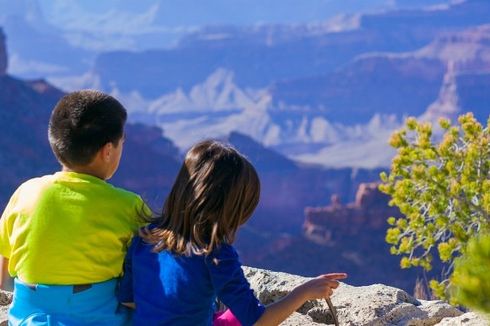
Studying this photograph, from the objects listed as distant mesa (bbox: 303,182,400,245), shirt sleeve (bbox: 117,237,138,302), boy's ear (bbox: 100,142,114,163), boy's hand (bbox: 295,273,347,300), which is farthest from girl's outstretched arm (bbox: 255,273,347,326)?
distant mesa (bbox: 303,182,400,245)

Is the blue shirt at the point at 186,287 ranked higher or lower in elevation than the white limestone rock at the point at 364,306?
higher

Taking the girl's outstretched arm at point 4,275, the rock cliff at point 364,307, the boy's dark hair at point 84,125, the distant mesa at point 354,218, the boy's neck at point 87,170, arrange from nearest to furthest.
A: the boy's dark hair at point 84,125 < the boy's neck at point 87,170 < the girl's outstretched arm at point 4,275 < the rock cliff at point 364,307 < the distant mesa at point 354,218

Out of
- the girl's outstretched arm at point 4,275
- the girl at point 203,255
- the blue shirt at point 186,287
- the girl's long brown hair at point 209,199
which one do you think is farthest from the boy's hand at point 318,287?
the girl's outstretched arm at point 4,275

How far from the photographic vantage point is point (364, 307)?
137 inches

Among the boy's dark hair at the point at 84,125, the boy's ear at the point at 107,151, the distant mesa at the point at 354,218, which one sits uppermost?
the boy's dark hair at the point at 84,125

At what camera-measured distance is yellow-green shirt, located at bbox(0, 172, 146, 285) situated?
9.09ft

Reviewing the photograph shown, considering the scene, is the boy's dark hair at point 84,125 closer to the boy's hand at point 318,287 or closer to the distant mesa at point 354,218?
the boy's hand at point 318,287

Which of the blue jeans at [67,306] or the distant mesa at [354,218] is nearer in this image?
the blue jeans at [67,306]

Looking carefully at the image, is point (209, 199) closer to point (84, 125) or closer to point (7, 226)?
point (84, 125)

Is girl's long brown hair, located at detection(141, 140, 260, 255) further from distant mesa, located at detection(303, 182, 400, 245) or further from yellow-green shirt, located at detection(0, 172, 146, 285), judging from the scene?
distant mesa, located at detection(303, 182, 400, 245)

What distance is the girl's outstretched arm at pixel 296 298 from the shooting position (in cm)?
259

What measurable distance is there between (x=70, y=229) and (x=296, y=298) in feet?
2.20

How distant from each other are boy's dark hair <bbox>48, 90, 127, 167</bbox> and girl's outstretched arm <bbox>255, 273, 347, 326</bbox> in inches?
25.2

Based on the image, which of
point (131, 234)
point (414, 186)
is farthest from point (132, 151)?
point (131, 234)
